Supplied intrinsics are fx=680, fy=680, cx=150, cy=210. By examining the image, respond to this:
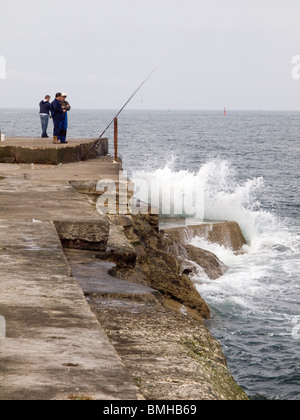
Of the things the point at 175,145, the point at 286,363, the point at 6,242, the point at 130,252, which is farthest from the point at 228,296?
the point at 175,145

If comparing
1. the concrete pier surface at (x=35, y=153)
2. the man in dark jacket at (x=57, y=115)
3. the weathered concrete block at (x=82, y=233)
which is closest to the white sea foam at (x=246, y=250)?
the concrete pier surface at (x=35, y=153)

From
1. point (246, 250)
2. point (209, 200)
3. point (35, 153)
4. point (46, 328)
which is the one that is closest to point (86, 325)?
point (46, 328)

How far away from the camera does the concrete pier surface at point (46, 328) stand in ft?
7.30

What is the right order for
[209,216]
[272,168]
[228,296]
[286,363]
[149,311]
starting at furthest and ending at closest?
[272,168] → [209,216] → [228,296] → [286,363] → [149,311]

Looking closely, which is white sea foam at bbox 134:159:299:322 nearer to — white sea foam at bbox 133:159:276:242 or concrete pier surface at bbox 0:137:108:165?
white sea foam at bbox 133:159:276:242

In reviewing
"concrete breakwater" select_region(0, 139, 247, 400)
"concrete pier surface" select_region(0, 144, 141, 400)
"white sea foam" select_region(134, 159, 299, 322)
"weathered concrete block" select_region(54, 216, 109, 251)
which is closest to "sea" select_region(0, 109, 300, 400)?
"white sea foam" select_region(134, 159, 299, 322)

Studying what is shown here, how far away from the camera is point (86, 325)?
2.92m

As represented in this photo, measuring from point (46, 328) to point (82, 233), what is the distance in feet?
8.00

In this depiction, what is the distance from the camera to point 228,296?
10.0 m

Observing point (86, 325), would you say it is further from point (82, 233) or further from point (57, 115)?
point (57, 115)

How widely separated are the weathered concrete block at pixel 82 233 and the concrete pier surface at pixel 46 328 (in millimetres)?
108

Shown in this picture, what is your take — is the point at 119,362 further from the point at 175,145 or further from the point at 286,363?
the point at 175,145

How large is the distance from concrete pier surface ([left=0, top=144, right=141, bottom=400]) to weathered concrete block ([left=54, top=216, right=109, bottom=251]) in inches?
4.3
